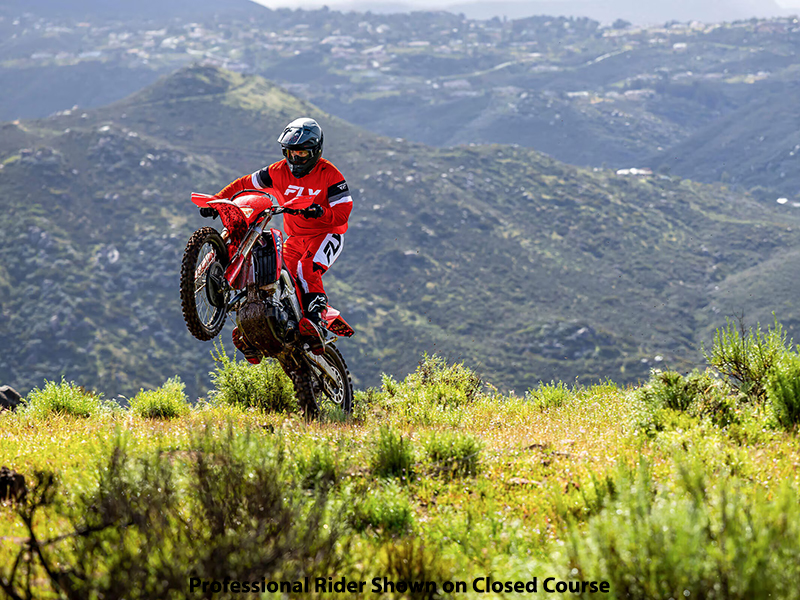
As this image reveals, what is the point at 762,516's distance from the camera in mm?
3941

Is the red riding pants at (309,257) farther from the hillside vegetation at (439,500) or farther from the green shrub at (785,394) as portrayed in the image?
the green shrub at (785,394)

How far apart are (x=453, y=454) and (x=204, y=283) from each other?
3.37 m

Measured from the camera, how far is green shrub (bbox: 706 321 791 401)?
791cm

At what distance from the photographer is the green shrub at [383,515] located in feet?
17.1

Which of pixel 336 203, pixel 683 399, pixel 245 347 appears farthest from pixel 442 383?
pixel 683 399

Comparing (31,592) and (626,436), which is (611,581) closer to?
(31,592)

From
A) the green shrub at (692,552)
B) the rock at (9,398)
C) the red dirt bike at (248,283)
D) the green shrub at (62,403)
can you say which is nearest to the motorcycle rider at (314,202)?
the red dirt bike at (248,283)

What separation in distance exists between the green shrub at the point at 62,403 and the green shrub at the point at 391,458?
15.7ft

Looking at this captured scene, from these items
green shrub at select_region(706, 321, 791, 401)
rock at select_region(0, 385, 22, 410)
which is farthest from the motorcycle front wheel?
green shrub at select_region(706, 321, 791, 401)

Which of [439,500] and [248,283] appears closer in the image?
[439,500]

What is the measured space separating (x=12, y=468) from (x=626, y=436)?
5.30m

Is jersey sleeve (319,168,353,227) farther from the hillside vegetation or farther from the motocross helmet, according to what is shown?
the hillside vegetation

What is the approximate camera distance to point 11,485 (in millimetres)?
5648

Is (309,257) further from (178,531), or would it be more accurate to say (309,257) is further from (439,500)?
(178,531)
